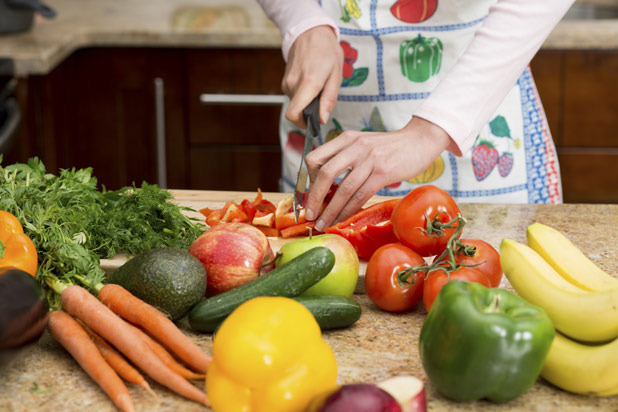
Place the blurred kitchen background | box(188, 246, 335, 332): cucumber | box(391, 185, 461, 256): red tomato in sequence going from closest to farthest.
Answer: box(188, 246, 335, 332): cucumber
box(391, 185, 461, 256): red tomato
the blurred kitchen background

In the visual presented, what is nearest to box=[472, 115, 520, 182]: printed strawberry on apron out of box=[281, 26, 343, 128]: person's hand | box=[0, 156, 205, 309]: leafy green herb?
box=[281, 26, 343, 128]: person's hand

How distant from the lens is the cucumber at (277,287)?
100cm

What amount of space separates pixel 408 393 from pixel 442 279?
267 mm

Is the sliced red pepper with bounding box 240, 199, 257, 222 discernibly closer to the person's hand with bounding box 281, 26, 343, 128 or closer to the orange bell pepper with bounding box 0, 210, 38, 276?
the person's hand with bounding box 281, 26, 343, 128

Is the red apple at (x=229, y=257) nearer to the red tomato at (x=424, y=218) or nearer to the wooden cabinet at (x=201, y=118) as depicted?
the red tomato at (x=424, y=218)

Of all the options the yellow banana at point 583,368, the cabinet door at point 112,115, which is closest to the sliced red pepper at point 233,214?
the yellow banana at point 583,368

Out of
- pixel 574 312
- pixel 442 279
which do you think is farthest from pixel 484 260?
pixel 574 312

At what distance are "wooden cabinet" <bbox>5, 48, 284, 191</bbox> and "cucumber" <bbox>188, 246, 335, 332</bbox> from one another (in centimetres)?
181

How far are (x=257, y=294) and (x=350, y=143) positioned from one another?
378 millimetres

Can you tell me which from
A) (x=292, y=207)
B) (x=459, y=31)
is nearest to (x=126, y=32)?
(x=459, y=31)

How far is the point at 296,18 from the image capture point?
1611mm

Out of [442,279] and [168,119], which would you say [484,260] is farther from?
[168,119]

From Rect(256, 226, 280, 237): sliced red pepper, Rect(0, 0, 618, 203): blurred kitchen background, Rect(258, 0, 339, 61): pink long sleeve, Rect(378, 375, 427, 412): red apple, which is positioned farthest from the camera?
Rect(0, 0, 618, 203): blurred kitchen background

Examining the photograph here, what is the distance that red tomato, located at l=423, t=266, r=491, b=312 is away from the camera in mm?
1026
